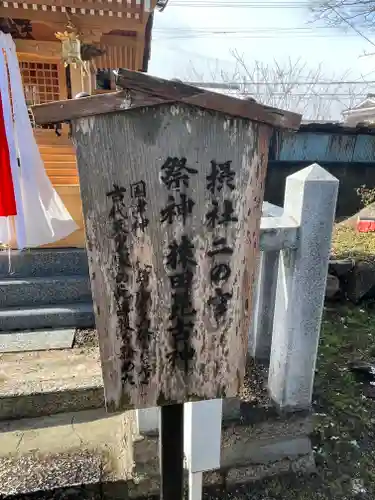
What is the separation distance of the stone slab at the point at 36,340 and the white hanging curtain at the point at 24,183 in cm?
103

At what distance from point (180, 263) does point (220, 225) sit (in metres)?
0.20

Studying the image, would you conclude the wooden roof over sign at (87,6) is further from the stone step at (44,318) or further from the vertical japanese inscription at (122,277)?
the vertical japanese inscription at (122,277)

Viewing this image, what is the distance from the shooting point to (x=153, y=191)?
1.22 metres

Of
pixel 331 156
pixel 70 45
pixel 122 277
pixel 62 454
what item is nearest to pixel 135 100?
pixel 122 277

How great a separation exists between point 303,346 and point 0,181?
337 centimetres

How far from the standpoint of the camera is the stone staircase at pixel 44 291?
3.70m

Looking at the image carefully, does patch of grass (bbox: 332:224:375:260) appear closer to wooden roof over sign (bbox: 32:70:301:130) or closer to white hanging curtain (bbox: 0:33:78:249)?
white hanging curtain (bbox: 0:33:78:249)

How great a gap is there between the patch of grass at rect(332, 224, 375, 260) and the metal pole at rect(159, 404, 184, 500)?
4198 mm

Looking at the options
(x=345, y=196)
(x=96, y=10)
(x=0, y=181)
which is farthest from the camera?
(x=345, y=196)

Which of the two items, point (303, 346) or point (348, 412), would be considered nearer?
point (303, 346)

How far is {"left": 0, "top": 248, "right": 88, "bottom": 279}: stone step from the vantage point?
13.3 ft

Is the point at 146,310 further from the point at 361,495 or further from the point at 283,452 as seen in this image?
the point at 361,495

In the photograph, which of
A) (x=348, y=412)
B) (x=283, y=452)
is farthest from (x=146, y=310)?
(x=348, y=412)

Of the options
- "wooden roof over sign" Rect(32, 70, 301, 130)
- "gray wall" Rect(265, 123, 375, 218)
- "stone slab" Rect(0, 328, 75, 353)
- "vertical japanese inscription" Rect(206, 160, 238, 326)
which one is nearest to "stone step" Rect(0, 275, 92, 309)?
"stone slab" Rect(0, 328, 75, 353)
